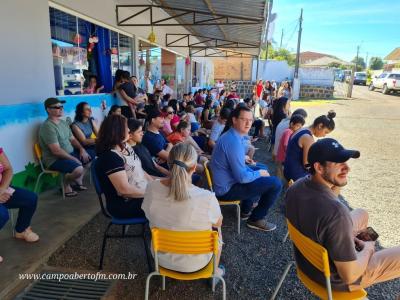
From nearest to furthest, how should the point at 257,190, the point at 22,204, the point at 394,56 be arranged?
the point at 22,204 → the point at 257,190 → the point at 394,56

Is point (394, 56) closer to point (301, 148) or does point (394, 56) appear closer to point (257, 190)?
point (301, 148)

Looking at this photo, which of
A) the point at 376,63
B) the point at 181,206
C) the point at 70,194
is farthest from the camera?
the point at 376,63

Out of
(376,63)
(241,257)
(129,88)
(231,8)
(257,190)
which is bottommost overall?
(241,257)

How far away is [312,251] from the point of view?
177cm

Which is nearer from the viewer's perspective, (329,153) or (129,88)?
(329,153)

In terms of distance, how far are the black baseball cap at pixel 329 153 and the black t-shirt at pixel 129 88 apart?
477 cm

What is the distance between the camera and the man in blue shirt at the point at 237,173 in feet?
10.4

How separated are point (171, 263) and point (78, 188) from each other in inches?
108

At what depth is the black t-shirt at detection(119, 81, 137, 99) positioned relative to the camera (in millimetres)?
6035

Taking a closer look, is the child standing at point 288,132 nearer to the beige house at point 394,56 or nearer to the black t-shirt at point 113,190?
the black t-shirt at point 113,190

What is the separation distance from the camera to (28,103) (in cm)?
403

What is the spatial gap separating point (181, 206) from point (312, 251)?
816 millimetres

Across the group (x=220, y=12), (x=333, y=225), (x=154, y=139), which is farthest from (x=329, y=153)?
(x=220, y=12)

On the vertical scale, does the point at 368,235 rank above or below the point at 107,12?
below
